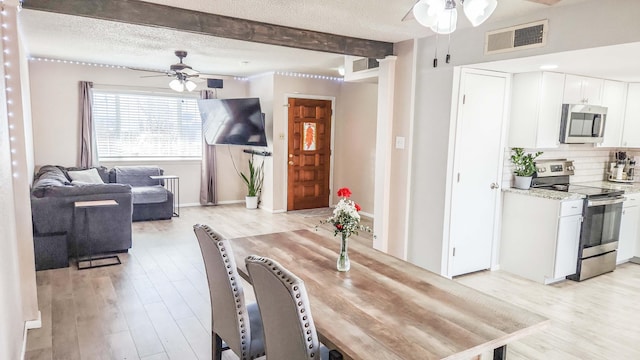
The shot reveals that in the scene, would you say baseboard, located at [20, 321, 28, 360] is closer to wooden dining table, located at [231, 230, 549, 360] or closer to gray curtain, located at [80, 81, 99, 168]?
wooden dining table, located at [231, 230, 549, 360]

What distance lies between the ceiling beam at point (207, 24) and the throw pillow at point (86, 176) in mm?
3615

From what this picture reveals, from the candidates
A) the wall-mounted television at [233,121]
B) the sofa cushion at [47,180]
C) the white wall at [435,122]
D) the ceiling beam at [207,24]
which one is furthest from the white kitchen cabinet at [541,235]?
the sofa cushion at [47,180]

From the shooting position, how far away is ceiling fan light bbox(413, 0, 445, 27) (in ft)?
6.64

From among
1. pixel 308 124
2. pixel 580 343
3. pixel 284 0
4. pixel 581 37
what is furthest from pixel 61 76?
pixel 580 343

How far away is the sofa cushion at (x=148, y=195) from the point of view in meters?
6.41

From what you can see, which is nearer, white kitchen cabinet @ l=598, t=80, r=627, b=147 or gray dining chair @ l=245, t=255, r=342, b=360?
gray dining chair @ l=245, t=255, r=342, b=360

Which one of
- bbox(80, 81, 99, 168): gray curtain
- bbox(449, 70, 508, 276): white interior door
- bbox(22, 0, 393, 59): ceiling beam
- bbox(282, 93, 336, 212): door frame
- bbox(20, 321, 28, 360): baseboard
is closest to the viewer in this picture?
bbox(20, 321, 28, 360): baseboard

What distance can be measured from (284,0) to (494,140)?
8.48 feet

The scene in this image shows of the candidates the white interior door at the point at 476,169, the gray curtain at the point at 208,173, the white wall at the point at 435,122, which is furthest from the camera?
the gray curtain at the point at 208,173

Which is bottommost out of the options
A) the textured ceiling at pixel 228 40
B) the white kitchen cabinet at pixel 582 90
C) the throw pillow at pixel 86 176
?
the throw pillow at pixel 86 176

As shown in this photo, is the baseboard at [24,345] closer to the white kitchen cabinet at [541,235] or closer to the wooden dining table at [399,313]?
the wooden dining table at [399,313]

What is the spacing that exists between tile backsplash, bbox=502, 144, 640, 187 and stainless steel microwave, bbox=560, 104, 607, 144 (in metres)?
0.31

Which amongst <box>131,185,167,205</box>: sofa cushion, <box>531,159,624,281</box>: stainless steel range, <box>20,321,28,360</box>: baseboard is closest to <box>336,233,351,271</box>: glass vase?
<box>20,321,28,360</box>: baseboard

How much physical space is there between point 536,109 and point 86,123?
647cm
